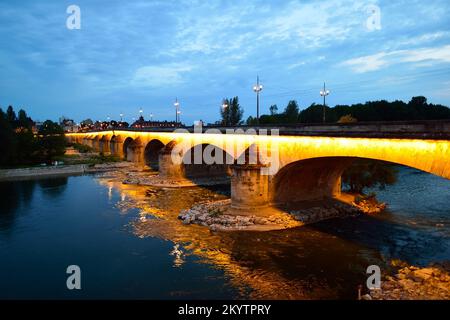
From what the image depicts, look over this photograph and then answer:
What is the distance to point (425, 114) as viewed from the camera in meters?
65.7

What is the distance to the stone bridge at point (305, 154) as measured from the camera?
1724 centimetres

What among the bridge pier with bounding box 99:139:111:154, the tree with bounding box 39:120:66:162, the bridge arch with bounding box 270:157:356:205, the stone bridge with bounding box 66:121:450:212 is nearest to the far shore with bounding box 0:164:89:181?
the tree with bounding box 39:120:66:162

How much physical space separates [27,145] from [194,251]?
55.0m

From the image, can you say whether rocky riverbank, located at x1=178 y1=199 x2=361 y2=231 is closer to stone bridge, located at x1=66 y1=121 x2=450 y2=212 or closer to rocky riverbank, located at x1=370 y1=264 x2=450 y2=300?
stone bridge, located at x1=66 y1=121 x2=450 y2=212

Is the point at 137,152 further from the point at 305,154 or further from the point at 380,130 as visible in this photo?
the point at 380,130

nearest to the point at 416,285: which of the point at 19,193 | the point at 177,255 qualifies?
the point at 177,255

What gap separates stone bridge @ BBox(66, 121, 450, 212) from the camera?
17.2m

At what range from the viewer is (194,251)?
20.5 metres

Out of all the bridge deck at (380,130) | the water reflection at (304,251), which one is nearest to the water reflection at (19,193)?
the water reflection at (304,251)

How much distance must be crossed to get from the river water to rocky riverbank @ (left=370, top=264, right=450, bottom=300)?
121 centimetres

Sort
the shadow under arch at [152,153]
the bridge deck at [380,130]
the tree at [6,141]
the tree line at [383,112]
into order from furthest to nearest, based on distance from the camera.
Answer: the shadow under arch at [152,153] < the tree line at [383,112] < the tree at [6,141] < the bridge deck at [380,130]

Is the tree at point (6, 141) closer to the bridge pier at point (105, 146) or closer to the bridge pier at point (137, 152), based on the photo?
the bridge pier at point (137, 152)

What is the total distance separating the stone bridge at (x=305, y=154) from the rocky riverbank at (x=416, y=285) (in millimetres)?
4098
